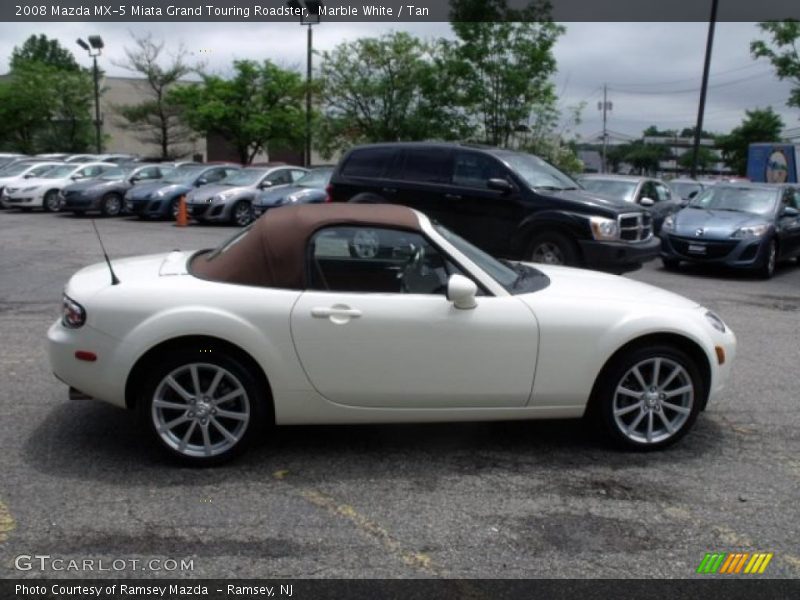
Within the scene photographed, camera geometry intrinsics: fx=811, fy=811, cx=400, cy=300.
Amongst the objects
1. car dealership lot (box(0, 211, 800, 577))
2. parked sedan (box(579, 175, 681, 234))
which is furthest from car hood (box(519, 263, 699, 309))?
parked sedan (box(579, 175, 681, 234))

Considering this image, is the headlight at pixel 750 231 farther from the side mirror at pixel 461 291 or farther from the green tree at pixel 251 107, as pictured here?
the green tree at pixel 251 107

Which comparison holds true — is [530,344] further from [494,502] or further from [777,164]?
[777,164]

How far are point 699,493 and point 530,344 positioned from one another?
3.88 feet

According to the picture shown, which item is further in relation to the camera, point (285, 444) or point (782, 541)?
point (285, 444)

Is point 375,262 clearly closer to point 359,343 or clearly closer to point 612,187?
point 359,343

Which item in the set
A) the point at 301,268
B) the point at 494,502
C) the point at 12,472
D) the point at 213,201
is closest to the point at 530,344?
the point at 494,502

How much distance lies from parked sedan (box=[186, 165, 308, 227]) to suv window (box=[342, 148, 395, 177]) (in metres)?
8.09

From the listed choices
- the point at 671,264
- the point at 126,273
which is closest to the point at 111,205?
the point at 671,264

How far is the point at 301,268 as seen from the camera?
4.58 m

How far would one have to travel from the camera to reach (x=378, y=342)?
4.45 metres

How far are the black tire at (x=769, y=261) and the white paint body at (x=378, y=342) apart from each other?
9.20 m

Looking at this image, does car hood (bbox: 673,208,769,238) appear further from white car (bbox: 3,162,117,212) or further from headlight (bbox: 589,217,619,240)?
white car (bbox: 3,162,117,212)

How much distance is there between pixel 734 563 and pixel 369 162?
9.12 m

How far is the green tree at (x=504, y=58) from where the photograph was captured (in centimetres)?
2225
